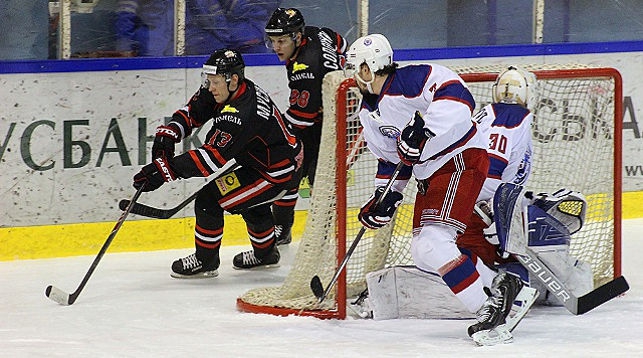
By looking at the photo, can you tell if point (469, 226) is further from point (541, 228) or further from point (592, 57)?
point (592, 57)

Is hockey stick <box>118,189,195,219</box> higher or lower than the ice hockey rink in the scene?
higher

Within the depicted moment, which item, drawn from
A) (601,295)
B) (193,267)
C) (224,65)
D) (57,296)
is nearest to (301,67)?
(224,65)

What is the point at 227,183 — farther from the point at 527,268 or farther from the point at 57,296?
the point at 527,268

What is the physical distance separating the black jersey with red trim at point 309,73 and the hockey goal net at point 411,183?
1.44ft

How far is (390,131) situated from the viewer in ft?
13.4

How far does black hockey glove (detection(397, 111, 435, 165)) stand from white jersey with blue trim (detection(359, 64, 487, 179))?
0.08 feet

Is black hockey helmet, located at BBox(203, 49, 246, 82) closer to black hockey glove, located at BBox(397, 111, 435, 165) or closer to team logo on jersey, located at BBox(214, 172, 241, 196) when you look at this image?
team logo on jersey, located at BBox(214, 172, 241, 196)

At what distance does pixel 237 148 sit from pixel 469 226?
992mm

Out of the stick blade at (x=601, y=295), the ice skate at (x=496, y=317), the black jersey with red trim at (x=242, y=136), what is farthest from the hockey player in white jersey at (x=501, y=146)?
the black jersey with red trim at (x=242, y=136)

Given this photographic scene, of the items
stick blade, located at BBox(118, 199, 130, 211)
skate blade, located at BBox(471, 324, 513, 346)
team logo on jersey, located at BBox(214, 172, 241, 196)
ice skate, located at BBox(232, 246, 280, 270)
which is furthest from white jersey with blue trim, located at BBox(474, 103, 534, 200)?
stick blade, located at BBox(118, 199, 130, 211)

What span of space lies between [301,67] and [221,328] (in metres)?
1.51

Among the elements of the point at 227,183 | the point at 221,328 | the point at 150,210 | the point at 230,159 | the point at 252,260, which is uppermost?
the point at 230,159

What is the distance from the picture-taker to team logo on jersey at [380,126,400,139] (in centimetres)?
406

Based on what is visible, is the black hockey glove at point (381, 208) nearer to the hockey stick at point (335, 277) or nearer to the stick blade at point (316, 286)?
the hockey stick at point (335, 277)
